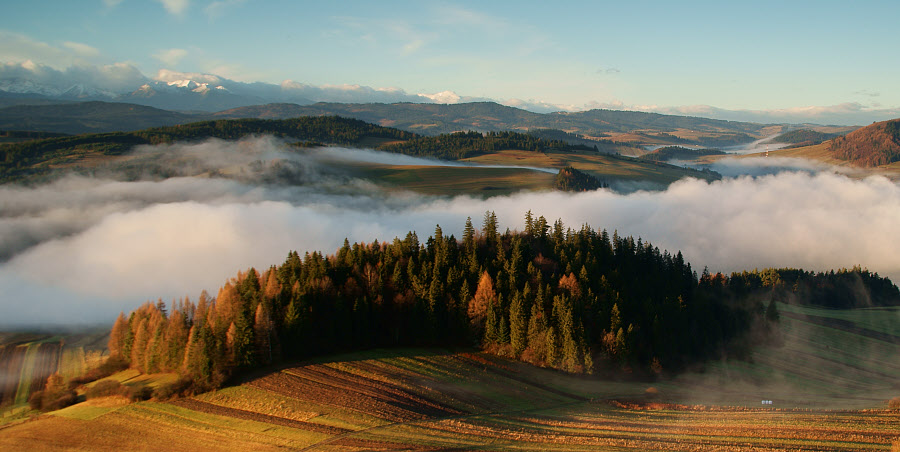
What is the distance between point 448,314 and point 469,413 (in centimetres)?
2943

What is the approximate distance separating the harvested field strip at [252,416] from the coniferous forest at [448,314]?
3.38 m

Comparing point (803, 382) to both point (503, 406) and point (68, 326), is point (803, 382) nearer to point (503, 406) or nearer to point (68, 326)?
point (503, 406)

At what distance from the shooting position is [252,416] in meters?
55.7

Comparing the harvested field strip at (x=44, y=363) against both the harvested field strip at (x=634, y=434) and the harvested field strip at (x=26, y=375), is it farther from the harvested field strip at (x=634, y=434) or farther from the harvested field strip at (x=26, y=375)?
the harvested field strip at (x=634, y=434)

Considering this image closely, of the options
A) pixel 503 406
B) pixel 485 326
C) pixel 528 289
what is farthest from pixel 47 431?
pixel 528 289

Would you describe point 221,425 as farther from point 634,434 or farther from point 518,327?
point 518,327

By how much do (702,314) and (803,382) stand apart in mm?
18490

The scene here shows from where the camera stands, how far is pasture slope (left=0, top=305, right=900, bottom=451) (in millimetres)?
47125

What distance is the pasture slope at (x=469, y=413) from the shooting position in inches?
1855

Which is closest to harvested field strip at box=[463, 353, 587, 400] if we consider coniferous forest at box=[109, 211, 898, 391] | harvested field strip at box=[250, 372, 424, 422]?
coniferous forest at box=[109, 211, 898, 391]

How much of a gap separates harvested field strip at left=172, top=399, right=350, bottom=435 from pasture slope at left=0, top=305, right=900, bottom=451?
0.61 ft

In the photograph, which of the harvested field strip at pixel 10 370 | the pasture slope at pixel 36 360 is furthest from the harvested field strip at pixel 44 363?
the harvested field strip at pixel 10 370

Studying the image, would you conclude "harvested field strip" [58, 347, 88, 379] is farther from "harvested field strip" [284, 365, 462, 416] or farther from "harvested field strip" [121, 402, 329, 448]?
"harvested field strip" [284, 365, 462, 416]

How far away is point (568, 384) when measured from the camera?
7000 cm
